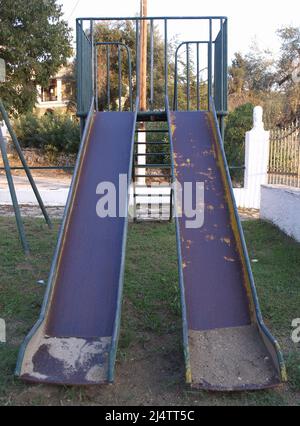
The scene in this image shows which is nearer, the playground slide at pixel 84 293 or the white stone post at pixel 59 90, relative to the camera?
the playground slide at pixel 84 293

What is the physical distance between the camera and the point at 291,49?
28.2 m

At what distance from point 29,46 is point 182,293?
49.4 ft

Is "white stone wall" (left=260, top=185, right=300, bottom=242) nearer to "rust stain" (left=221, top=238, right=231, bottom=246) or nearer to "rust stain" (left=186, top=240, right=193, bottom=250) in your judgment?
"rust stain" (left=221, top=238, right=231, bottom=246)

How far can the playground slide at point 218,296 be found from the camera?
10.0ft

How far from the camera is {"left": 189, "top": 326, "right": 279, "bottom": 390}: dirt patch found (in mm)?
2977

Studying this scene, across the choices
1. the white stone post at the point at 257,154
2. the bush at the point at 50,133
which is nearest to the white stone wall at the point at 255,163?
the white stone post at the point at 257,154

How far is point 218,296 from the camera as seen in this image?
3646mm

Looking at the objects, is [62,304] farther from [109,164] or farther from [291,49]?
[291,49]

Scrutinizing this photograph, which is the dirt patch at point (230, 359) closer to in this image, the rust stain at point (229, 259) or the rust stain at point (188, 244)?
the rust stain at point (229, 259)

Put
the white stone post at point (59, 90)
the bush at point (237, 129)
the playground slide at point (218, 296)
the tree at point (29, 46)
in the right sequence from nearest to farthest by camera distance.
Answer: the playground slide at point (218, 296) < the bush at point (237, 129) < the tree at point (29, 46) < the white stone post at point (59, 90)

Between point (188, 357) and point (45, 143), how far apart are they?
21.3 metres

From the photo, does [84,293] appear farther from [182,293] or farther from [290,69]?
[290,69]

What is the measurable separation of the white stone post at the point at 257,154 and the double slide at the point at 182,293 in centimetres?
555

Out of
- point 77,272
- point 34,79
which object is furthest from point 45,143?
point 77,272
